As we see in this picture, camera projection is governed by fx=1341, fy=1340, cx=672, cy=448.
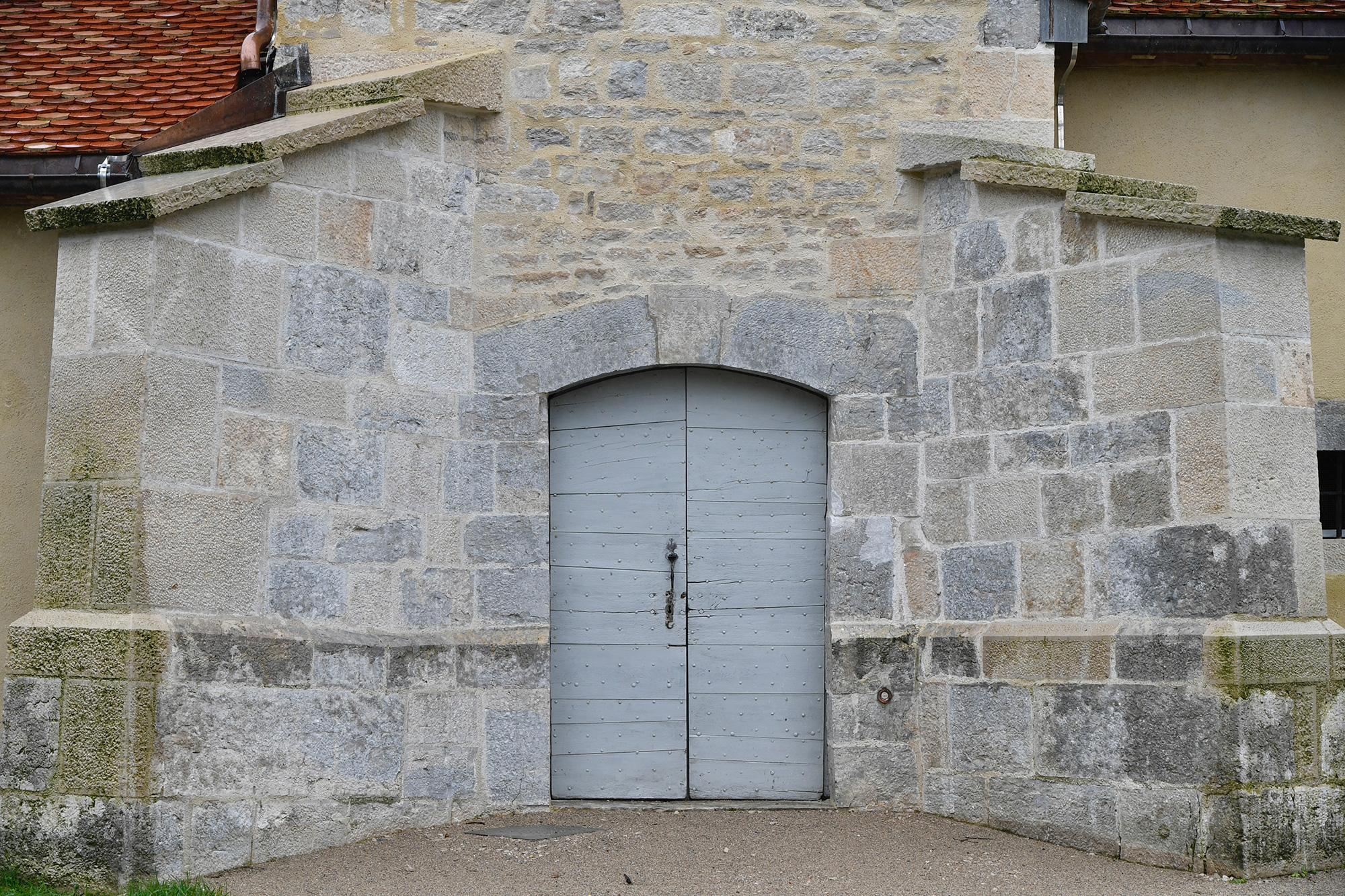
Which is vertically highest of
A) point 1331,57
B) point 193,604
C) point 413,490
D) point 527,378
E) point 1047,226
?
point 1331,57

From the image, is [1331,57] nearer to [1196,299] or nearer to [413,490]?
[1196,299]

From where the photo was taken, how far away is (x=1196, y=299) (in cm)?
523

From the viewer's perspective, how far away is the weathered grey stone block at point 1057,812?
207 inches

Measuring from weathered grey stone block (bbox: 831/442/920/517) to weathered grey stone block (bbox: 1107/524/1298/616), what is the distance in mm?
1152

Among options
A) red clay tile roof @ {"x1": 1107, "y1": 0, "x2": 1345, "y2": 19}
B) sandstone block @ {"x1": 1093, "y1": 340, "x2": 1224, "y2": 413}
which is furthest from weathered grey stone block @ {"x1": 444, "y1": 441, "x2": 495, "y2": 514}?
red clay tile roof @ {"x1": 1107, "y1": 0, "x2": 1345, "y2": 19}

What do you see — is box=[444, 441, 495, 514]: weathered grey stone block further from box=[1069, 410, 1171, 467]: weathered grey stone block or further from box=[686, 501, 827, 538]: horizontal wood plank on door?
box=[1069, 410, 1171, 467]: weathered grey stone block

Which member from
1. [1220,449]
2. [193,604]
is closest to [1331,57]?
[1220,449]

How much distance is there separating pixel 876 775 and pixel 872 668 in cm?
47

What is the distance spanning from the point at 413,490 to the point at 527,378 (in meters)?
0.73

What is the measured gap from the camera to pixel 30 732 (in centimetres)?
484

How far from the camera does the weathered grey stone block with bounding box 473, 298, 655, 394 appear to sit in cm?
612

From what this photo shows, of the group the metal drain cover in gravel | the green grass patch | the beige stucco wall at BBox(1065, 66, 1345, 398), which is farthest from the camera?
the beige stucco wall at BBox(1065, 66, 1345, 398)

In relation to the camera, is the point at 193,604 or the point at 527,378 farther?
the point at 527,378

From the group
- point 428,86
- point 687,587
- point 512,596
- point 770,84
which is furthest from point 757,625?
point 428,86
